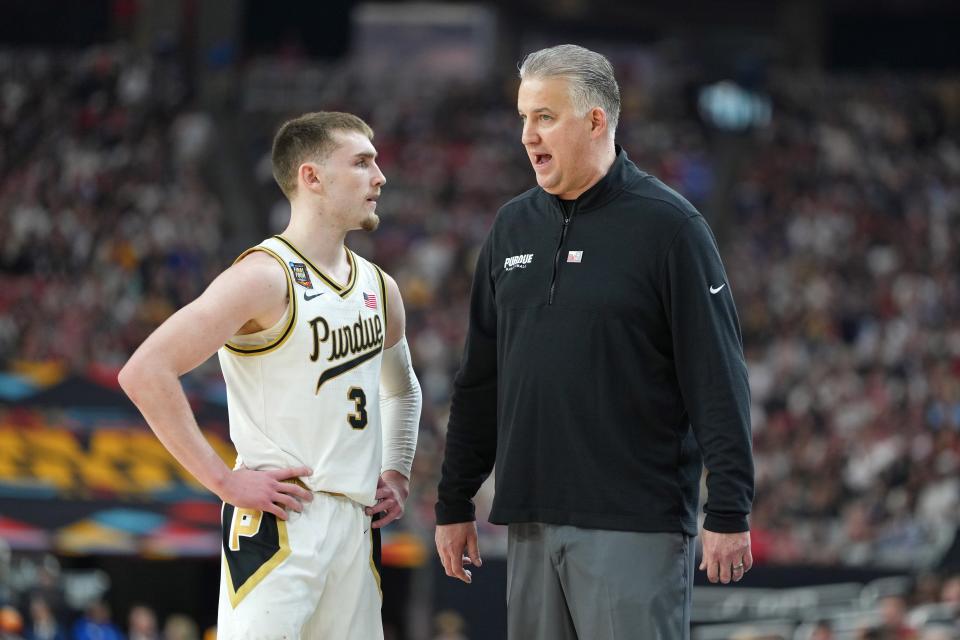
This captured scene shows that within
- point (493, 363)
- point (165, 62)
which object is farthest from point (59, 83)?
point (493, 363)

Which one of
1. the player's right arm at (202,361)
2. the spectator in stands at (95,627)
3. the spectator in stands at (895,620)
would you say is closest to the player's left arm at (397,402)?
the player's right arm at (202,361)

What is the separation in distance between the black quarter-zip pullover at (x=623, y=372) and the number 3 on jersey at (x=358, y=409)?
46 centimetres

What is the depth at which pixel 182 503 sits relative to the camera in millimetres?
12320

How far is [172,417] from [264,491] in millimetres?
368

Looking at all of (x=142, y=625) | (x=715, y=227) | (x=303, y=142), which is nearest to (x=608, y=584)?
(x=303, y=142)

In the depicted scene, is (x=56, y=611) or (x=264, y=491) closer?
(x=264, y=491)

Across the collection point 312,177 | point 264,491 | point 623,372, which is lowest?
point 264,491

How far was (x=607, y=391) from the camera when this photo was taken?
14.2 feet

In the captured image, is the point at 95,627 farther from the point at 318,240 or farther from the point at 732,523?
the point at 732,523

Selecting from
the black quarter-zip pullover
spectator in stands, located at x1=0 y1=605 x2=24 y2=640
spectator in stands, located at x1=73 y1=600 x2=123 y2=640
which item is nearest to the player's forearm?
the black quarter-zip pullover

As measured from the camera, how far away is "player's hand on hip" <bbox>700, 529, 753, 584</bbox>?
4.14m

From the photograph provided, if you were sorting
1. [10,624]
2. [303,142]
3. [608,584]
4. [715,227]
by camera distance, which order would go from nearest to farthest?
[608,584]
[303,142]
[10,624]
[715,227]

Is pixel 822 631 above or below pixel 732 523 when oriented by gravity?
below

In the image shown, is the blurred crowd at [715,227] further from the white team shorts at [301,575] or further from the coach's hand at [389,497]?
the white team shorts at [301,575]
